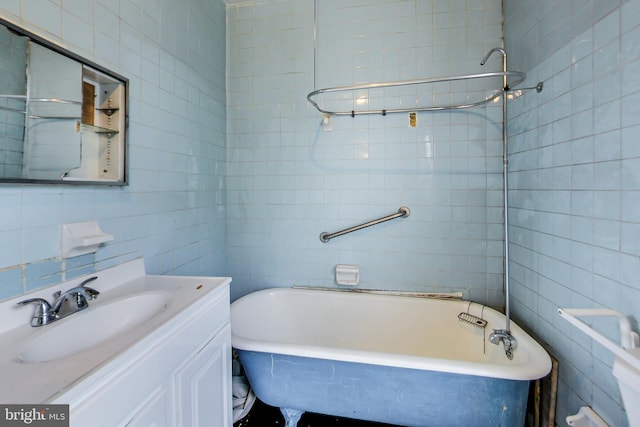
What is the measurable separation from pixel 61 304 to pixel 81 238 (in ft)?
0.77

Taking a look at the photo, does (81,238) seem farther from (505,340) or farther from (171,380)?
(505,340)

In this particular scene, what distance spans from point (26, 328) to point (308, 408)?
118cm

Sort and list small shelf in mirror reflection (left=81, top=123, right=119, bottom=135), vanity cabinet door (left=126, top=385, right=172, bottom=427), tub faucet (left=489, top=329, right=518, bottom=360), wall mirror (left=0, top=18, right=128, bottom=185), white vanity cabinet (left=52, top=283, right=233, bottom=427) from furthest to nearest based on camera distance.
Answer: tub faucet (left=489, top=329, right=518, bottom=360) < small shelf in mirror reflection (left=81, top=123, right=119, bottom=135) < wall mirror (left=0, top=18, right=128, bottom=185) < vanity cabinet door (left=126, top=385, right=172, bottom=427) < white vanity cabinet (left=52, top=283, right=233, bottom=427)

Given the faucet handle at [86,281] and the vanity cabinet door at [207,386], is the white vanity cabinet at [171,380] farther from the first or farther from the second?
the faucet handle at [86,281]

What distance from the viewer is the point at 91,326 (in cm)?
96

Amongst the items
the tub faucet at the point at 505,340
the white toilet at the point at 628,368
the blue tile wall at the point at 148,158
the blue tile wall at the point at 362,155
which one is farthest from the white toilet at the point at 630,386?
the blue tile wall at the point at 148,158

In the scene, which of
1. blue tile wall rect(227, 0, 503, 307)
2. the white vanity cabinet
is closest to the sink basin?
the white vanity cabinet

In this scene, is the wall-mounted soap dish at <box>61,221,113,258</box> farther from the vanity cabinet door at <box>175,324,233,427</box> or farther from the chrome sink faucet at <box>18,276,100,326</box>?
the vanity cabinet door at <box>175,324,233,427</box>

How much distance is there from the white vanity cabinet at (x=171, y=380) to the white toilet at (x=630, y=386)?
4.36 ft

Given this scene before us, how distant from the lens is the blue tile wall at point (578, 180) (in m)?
0.95

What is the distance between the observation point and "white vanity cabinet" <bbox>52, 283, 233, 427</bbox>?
0.62 meters

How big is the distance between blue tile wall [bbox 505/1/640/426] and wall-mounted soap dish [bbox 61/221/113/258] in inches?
75.6

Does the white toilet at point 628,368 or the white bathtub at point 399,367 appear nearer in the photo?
the white toilet at point 628,368

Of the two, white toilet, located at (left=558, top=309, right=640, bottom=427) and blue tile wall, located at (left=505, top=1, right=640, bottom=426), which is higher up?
blue tile wall, located at (left=505, top=1, right=640, bottom=426)
